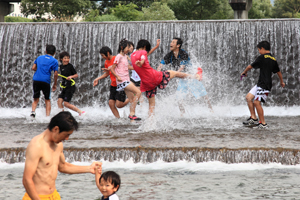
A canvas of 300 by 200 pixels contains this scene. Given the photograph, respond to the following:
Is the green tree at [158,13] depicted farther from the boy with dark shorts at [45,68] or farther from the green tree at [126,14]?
the boy with dark shorts at [45,68]

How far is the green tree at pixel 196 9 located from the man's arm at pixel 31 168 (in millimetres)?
28881

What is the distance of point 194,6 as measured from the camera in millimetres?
31328

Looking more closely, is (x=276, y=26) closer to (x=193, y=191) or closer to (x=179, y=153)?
(x=179, y=153)

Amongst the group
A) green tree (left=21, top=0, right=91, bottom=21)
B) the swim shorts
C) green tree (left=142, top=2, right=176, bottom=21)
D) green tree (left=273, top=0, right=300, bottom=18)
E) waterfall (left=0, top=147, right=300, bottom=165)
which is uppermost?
green tree (left=273, top=0, right=300, bottom=18)

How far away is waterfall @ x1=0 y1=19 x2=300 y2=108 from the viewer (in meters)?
11.8

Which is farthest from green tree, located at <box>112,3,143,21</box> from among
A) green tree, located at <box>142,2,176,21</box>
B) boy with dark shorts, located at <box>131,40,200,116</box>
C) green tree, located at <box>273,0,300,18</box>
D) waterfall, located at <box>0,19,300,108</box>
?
green tree, located at <box>273,0,300,18</box>

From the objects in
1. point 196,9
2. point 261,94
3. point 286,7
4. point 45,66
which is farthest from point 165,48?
point 286,7

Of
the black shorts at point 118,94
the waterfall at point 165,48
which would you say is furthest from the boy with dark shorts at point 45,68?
the waterfall at point 165,48

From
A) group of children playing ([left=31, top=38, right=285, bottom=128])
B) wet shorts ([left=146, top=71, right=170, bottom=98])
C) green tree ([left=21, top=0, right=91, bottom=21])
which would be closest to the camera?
group of children playing ([left=31, top=38, right=285, bottom=128])

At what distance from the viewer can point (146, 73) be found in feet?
22.7

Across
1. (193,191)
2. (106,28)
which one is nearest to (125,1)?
(106,28)

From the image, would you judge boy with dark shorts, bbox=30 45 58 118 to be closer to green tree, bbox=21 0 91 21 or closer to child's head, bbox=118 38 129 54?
child's head, bbox=118 38 129 54

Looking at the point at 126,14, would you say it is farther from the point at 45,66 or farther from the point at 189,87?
the point at 189,87

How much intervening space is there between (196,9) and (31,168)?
30.0 meters
